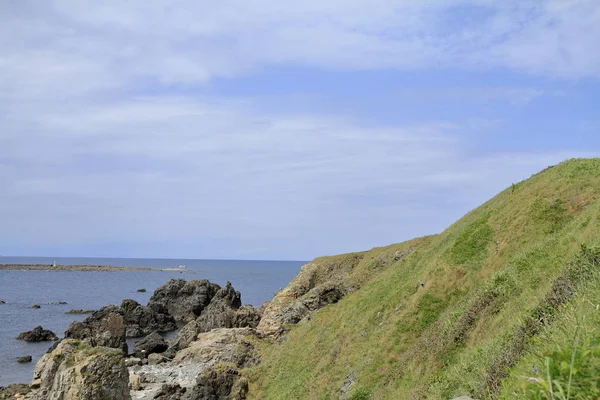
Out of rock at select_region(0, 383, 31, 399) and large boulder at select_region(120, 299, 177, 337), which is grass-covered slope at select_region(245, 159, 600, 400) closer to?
rock at select_region(0, 383, 31, 399)

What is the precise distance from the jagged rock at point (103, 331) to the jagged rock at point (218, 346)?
38.9 feet

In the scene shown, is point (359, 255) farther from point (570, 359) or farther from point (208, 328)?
point (570, 359)

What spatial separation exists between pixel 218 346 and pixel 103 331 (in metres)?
25.6

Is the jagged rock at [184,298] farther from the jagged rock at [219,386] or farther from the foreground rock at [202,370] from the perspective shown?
the jagged rock at [219,386]

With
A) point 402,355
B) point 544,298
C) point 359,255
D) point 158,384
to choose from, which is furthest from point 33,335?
point 544,298

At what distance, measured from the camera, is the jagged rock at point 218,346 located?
4547 cm

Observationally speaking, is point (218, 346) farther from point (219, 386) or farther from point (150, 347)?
point (150, 347)

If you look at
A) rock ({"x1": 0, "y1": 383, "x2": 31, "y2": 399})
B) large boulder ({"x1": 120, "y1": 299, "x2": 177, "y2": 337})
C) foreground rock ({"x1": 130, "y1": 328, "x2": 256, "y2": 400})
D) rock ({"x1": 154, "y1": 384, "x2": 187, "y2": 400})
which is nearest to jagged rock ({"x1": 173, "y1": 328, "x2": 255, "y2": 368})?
foreground rock ({"x1": 130, "y1": 328, "x2": 256, "y2": 400})

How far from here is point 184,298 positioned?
10381cm

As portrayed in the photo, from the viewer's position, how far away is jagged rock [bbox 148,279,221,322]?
328 feet

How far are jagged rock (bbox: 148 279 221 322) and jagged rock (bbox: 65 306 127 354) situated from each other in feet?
59.6

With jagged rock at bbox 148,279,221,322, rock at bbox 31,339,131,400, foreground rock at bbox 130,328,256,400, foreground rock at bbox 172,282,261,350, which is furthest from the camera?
jagged rock at bbox 148,279,221,322

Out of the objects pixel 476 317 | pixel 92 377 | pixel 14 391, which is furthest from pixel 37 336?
pixel 476 317

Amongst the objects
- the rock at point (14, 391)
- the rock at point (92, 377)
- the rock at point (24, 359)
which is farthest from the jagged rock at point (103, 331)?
the rock at point (92, 377)
